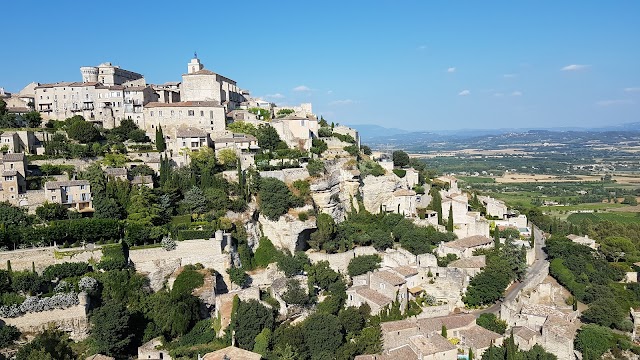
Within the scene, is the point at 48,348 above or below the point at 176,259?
below

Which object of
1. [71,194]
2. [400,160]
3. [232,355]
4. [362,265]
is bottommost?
[232,355]

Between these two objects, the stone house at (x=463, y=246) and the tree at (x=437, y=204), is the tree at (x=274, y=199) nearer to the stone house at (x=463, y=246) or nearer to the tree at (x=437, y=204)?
the stone house at (x=463, y=246)

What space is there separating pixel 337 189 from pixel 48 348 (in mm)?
26422

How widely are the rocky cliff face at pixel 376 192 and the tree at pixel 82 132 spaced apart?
1041 inches

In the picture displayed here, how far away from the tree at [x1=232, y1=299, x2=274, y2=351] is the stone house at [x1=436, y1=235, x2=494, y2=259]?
17.7 m

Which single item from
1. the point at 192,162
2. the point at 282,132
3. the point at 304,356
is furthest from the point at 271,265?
the point at 282,132

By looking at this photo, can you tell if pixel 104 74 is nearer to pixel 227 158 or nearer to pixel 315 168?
pixel 227 158

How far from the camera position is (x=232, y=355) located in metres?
26.0

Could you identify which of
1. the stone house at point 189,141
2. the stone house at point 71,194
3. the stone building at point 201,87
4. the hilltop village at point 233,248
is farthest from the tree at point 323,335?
the stone building at point 201,87

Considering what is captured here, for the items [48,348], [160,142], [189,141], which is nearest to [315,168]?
[189,141]

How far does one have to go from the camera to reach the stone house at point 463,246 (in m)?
40.5

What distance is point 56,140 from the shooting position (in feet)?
143

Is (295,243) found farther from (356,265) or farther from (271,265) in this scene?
(356,265)

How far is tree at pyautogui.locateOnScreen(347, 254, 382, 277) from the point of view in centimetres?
3700
